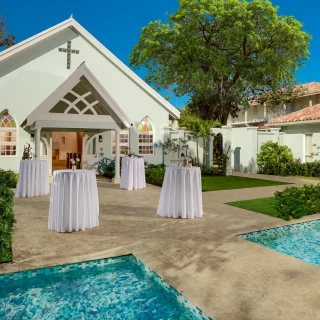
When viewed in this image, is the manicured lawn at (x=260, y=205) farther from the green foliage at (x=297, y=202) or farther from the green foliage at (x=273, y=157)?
the green foliage at (x=273, y=157)

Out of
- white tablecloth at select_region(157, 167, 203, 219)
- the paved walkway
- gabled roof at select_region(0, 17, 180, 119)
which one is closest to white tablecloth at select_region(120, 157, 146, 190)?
the paved walkway

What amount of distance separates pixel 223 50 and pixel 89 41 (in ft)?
60.1

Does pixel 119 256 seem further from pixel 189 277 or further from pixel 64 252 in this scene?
pixel 189 277

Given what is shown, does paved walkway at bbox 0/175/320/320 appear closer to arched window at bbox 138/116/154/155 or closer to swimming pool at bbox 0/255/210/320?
swimming pool at bbox 0/255/210/320

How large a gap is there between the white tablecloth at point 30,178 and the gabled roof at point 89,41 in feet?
24.8

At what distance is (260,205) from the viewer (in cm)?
1035

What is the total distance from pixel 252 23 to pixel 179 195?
1055 inches

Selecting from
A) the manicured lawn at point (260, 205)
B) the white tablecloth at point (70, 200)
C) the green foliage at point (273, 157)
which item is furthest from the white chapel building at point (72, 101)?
the white tablecloth at point (70, 200)

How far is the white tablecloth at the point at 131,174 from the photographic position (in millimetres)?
13922

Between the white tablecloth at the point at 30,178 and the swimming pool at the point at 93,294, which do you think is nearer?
the swimming pool at the point at 93,294

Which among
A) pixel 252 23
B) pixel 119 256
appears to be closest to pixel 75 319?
pixel 119 256

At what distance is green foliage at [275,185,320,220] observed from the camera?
8672 mm

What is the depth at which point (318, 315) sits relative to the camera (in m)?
3.69

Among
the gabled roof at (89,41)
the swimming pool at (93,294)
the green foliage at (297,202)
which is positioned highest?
the gabled roof at (89,41)
